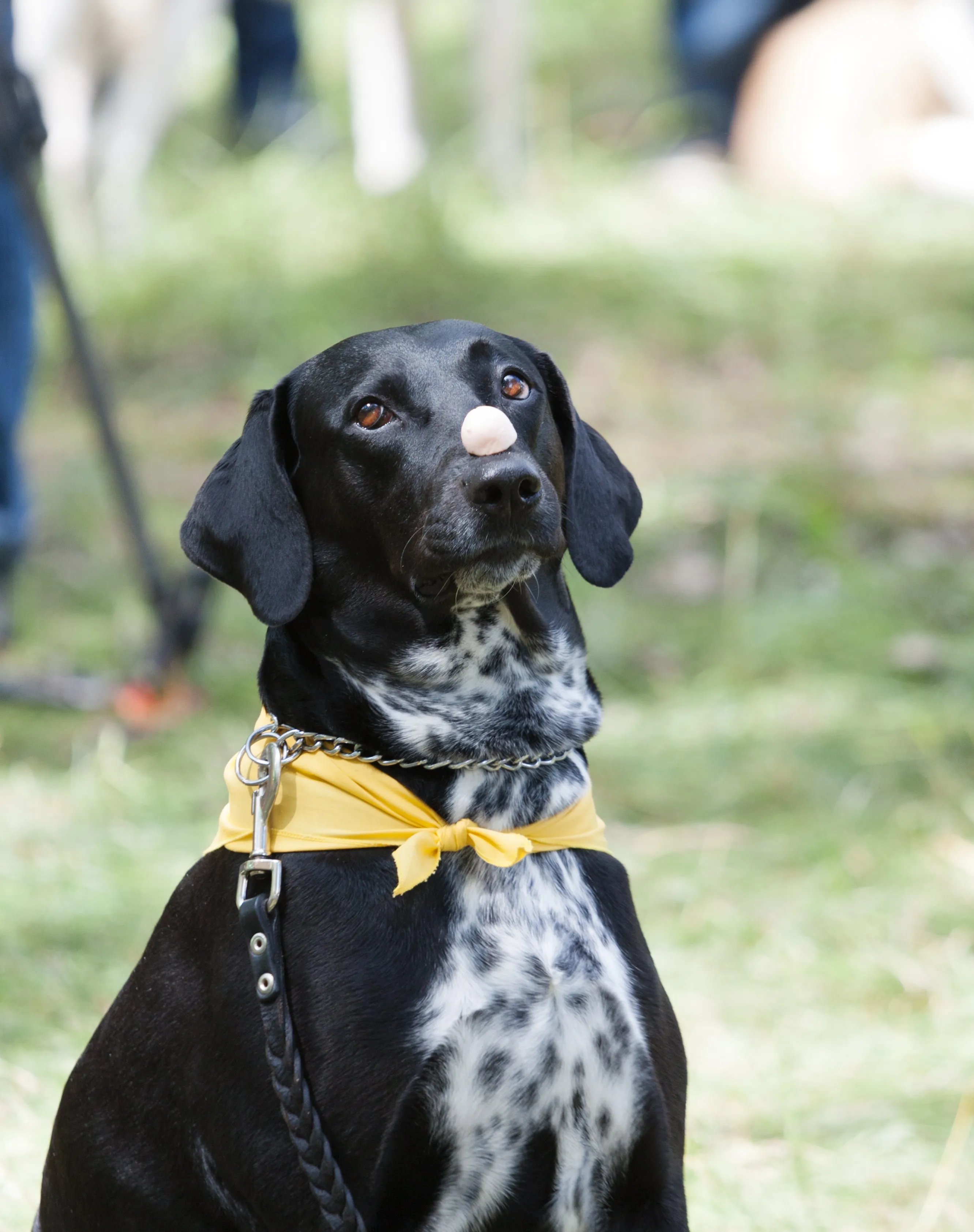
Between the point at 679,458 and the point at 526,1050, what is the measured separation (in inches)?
191

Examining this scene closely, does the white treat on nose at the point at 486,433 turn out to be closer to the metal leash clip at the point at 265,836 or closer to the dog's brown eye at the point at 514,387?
the dog's brown eye at the point at 514,387

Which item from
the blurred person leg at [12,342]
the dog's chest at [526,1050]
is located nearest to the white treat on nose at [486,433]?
the dog's chest at [526,1050]

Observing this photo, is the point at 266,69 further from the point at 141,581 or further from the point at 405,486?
the point at 405,486

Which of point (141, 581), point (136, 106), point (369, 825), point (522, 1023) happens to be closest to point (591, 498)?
point (369, 825)

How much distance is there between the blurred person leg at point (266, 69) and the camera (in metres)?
9.20

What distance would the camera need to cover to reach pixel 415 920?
1980 mm

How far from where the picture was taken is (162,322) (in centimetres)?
768

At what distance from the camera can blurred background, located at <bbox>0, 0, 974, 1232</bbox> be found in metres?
3.29

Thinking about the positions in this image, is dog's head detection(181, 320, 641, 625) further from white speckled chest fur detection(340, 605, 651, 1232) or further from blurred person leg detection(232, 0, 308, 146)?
blurred person leg detection(232, 0, 308, 146)

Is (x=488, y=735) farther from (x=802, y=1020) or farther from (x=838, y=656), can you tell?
Answer: (x=838, y=656)

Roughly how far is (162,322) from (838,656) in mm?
4056

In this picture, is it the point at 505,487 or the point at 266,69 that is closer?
the point at 505,487

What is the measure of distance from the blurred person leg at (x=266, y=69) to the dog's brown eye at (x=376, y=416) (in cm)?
742

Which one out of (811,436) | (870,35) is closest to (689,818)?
(811,436)
